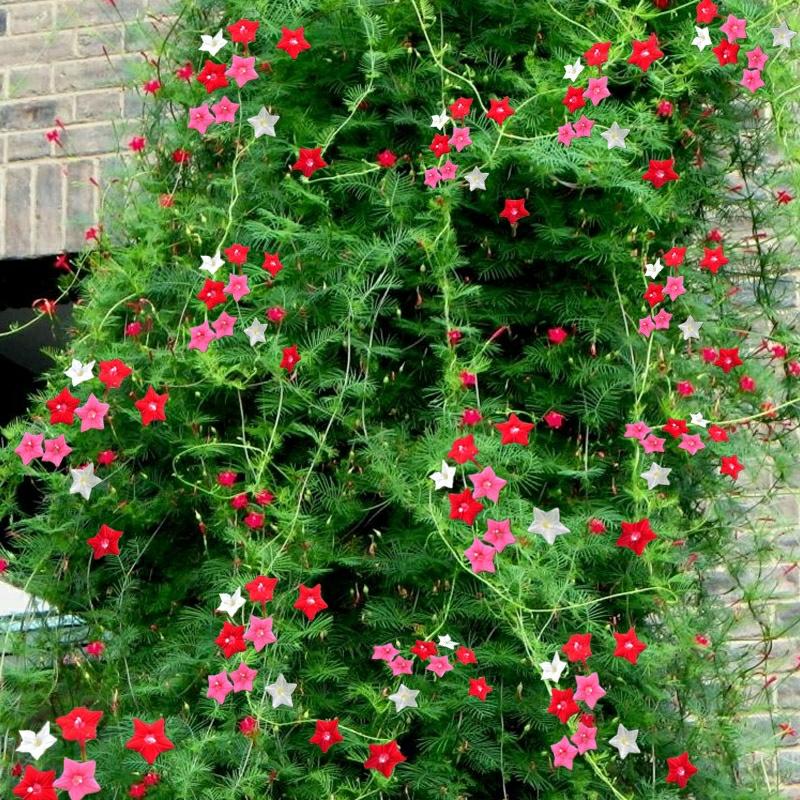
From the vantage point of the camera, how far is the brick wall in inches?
137

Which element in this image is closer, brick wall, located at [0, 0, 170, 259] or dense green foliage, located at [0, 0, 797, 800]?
dense green foliage, located at [0, 0, 797, 800]

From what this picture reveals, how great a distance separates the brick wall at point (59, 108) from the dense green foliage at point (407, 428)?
1.02 meters

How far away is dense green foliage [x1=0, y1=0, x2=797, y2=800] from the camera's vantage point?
2133mm

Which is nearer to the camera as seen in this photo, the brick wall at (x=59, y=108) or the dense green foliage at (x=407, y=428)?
the dense green foliage at (x=407, y=428)

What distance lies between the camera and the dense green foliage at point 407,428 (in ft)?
7.00

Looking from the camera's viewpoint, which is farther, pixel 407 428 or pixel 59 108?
pixel 59 108

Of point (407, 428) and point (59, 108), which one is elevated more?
point (407, 428)

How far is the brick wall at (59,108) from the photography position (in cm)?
349

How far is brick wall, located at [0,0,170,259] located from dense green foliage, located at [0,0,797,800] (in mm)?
1016

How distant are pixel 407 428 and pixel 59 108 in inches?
71.9

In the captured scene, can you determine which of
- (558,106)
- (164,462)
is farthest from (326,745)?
(558,106)

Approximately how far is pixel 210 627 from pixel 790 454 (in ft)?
4.24

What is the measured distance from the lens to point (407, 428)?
7.63 feet

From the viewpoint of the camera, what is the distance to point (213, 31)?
273cm
